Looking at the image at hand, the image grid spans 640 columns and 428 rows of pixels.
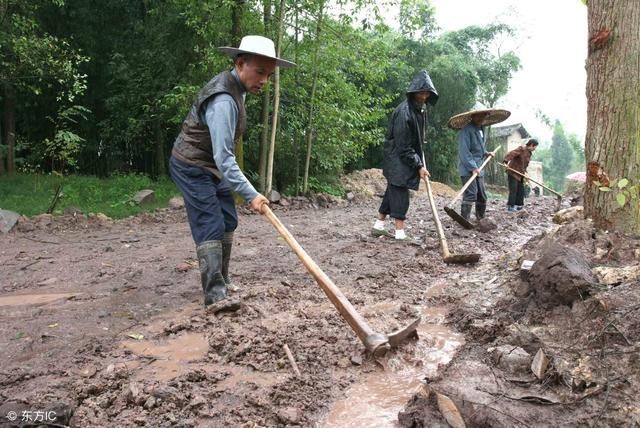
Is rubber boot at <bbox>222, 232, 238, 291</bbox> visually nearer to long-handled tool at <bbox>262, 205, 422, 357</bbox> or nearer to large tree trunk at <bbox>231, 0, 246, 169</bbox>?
long-handled tool at <bbox>262, 205, 422, 357</bbox>

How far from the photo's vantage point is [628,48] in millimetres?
4484

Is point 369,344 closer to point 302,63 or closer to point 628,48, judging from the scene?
point 628,48

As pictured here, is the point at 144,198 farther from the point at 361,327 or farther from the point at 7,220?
the point at 361,327

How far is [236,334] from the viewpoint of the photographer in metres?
3.27

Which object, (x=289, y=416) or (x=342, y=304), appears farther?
(x=342, y=304)

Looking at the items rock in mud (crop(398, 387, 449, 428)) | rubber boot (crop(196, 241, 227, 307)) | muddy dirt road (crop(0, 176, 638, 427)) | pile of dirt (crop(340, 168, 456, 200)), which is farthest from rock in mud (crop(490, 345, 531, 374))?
pile of dirt (crop(340, 168, 456, 200))

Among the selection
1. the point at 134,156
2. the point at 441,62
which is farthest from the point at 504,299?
the point at 441,62

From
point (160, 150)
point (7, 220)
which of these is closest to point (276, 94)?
point (160, 150)

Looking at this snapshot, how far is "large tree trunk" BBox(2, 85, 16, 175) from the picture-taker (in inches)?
501

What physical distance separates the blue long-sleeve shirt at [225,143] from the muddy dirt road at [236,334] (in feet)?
2.97

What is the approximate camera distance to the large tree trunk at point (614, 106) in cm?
448

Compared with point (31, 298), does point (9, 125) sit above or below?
above

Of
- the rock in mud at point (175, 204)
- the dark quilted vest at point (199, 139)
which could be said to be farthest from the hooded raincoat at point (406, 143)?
the rock in mud at point (175, 204)

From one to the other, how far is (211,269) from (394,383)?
1.64 meters
